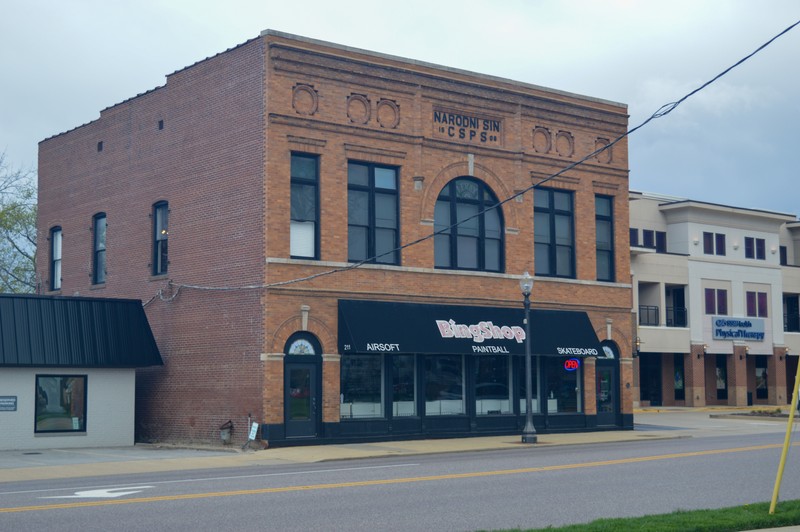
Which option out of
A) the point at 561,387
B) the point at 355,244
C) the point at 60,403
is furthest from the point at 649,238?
the point at 60,403

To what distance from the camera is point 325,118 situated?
93.6ft

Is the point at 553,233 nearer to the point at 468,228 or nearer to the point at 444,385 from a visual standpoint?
the point at 468,228

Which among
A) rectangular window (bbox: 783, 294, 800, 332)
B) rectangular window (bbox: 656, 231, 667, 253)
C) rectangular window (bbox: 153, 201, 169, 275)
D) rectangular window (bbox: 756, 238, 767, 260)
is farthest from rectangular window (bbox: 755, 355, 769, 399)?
rectangular window (bbox: 153, 201, 169, 275)

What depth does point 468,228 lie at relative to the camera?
31594 mm

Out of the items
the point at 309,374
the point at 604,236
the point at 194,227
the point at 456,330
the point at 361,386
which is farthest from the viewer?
the point at 604,236

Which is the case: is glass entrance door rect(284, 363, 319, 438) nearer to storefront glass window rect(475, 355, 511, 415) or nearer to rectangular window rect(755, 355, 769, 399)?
storefront glass window rect(475, 355, 511, 415)

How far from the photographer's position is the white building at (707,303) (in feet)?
180

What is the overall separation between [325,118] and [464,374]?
8535mm

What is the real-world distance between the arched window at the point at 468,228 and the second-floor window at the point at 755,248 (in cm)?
3190

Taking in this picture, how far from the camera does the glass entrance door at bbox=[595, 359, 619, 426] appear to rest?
34250 mm

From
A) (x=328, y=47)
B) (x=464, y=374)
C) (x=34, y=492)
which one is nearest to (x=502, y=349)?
(x=464, y=374)

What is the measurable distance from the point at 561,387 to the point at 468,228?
608cm

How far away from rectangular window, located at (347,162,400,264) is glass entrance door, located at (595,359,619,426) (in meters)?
8.92

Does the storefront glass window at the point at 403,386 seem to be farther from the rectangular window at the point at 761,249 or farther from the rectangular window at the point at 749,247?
the rectangular window at the point at 761,249
